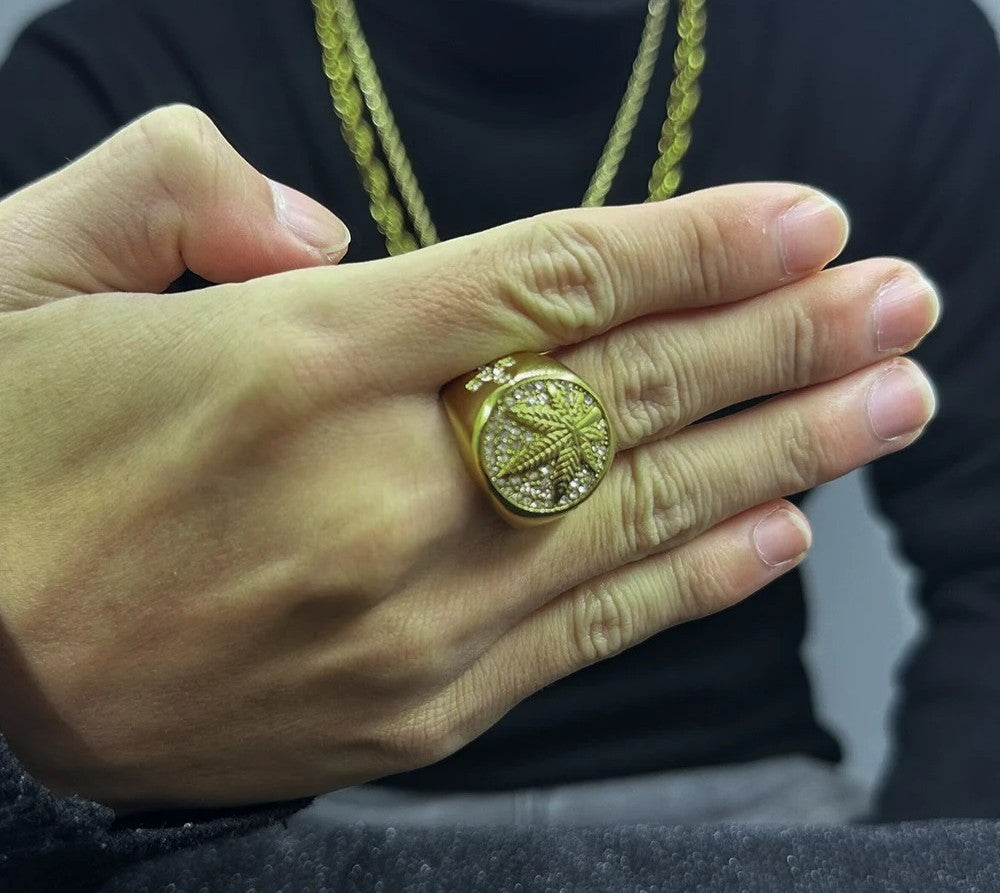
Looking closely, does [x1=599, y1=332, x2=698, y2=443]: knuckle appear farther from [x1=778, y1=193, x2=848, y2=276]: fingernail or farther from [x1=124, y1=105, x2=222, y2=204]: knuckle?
[x1=124, y1=105, x2=222, y2=204]: knuckle

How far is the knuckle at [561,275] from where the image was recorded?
420 mm

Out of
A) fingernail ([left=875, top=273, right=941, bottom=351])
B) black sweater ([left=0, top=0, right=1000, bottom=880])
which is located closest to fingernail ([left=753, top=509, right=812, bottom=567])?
fingernail ([left=875, top=273, right=941, bottom=351])

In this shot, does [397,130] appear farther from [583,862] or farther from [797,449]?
[583,862]

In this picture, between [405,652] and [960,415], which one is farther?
[960,415]

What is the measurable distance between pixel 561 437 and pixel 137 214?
0.23 m

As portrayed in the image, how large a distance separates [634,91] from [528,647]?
439mm

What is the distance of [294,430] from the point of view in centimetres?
41

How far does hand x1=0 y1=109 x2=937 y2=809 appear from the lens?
1.35ft

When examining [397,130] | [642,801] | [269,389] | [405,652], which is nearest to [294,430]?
[269,389]

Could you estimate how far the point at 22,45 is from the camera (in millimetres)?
673

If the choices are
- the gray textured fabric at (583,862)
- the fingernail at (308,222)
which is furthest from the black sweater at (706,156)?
the gray textured fabric at (583,862)

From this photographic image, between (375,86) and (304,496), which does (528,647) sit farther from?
(375,86)

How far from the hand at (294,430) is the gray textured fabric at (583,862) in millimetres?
54

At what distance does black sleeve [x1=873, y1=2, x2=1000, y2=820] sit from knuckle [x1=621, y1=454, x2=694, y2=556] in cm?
38
